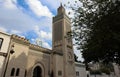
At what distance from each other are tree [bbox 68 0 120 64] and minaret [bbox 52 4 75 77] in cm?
892

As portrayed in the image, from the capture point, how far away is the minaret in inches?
866

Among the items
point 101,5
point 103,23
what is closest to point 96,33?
point 103,23

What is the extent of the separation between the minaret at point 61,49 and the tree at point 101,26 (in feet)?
29.3

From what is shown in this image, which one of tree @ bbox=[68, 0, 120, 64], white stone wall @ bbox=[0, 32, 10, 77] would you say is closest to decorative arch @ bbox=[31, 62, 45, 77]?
white stone wall @ bbox=[0, 32, 10, 77]

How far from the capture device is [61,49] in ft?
80.7

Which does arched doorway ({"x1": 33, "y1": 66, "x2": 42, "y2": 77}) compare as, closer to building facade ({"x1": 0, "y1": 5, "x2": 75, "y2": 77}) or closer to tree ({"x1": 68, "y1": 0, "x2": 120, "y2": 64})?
building facade ({"x1": 0, "y1": 5, "x2": 75, "y2": 77})

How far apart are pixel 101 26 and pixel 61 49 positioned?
1464cm

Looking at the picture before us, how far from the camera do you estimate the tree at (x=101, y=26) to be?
10.5 m

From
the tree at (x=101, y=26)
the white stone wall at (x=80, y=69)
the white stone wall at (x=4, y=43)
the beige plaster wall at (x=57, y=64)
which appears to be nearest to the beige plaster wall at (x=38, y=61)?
the beige plaster wall at (x=57, y=64)

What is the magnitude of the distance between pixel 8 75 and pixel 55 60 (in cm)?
882

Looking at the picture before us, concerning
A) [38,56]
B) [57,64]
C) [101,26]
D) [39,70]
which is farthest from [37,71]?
[101,26]

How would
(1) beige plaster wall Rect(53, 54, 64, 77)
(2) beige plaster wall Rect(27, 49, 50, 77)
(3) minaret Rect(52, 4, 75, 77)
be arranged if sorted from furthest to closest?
1. (3) minaret Rect(52, 4, 75, 77)
2. (1) beige plaster wall Rect(53, 54, 64, 77)
3. (2) beige plaster wall Rect(27, 49, 50, 77)

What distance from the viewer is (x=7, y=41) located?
1543 cm

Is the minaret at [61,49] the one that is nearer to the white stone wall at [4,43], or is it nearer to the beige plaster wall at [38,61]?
the beige plaster wall at [38,61]
